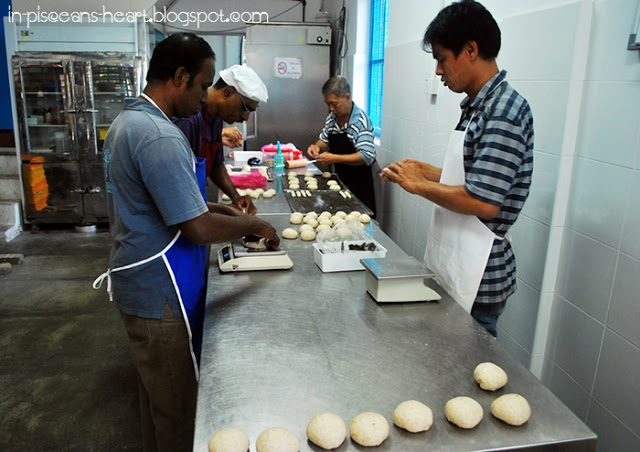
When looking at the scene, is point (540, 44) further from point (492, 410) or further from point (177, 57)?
point (492, 410)

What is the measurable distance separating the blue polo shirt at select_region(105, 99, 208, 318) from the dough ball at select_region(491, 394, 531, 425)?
934mm

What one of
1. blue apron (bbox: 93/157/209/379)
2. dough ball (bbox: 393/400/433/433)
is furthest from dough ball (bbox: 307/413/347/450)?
blue apron (bbox: 93/157/209/379)

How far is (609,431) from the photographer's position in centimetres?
185

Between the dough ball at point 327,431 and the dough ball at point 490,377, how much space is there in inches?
15.1

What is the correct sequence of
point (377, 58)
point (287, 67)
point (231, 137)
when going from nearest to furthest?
point (231, 137), point (377, 58), point (287, 67)

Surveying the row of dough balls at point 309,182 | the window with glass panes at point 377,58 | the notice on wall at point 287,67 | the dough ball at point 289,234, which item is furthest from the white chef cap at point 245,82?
the notice on wall at point 287,67

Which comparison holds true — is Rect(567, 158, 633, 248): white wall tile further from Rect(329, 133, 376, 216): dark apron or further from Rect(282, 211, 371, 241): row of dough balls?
Rect(329, 133, 376, 216): dark apron

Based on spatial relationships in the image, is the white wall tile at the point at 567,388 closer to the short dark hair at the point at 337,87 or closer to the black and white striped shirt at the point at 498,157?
the black and white striped shirt at the point at 498,157

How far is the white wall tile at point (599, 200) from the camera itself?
5.75ft

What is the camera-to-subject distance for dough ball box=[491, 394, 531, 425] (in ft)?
3.67

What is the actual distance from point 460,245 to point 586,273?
52cm

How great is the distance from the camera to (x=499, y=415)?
1.14 meters

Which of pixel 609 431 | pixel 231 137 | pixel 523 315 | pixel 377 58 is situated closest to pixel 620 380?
pixel 609 431

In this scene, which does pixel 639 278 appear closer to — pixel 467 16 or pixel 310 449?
pixel 467 16
